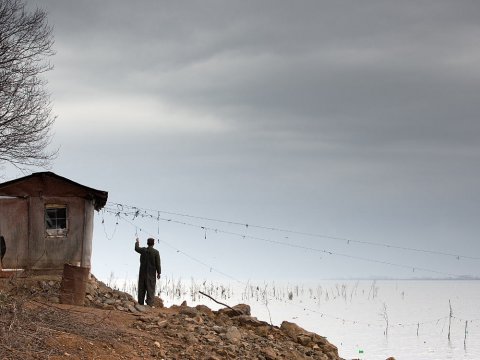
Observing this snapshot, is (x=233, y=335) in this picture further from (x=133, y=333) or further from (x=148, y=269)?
(x=148, y=269)

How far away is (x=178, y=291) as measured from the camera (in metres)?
54.0

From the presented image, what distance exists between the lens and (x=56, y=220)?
2406 cm

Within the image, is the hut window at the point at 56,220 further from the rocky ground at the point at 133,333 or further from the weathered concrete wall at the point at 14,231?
the rocky ground at the point at 133,333

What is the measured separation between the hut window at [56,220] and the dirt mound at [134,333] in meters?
2.11

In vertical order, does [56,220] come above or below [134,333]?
above

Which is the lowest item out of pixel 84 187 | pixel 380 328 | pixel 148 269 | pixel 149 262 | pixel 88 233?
pixel 380 328

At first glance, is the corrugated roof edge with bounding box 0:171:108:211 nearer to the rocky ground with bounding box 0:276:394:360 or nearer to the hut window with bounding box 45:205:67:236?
the hut window with bounding box 45:205:67:236

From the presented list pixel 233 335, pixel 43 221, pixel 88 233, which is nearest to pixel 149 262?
pixel 88 233

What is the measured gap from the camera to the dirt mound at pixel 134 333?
47.8 ft

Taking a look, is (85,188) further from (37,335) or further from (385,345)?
(385,345)

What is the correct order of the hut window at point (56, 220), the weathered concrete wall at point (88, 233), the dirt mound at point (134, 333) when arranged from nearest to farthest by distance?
the dirt mound at point (134, 333), the hut window at point (56, 220), the weathered concrete wall at point (88, 233)

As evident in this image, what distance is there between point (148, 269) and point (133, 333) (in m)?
5.99

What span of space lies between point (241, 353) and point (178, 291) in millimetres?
37379

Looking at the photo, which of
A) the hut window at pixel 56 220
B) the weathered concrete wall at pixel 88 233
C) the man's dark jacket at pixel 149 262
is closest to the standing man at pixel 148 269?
the man's dark jacket at pixel 149 262
